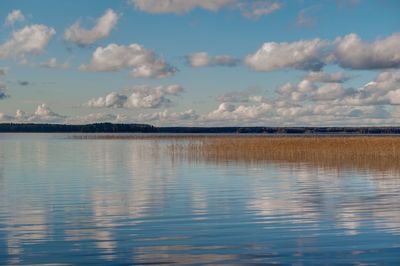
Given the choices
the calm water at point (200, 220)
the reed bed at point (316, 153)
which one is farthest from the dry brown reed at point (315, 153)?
the calm water at point (200, 220)

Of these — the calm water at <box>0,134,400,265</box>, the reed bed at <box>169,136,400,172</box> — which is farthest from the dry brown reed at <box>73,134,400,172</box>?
the calm water at <box>0,134,400,265</box>

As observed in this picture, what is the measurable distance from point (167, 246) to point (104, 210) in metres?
5.19

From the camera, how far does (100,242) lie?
11.1 meters

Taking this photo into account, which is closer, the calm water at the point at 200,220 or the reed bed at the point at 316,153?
the calm water at the point at 200,220

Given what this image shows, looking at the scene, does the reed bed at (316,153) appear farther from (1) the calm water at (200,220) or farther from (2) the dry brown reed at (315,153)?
(1) the calm water at (200,220)

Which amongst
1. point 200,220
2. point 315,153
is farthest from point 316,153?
point 200,220

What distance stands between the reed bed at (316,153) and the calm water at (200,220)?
959cm

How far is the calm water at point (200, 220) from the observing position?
32.9 feet

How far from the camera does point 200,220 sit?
543 inches

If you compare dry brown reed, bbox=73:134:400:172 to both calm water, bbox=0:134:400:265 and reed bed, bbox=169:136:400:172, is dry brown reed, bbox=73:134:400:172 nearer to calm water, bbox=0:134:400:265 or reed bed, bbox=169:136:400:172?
reed bed, bbox=169:136:400:172

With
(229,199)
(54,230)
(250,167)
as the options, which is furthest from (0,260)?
(250,167)

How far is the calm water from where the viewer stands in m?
10.0

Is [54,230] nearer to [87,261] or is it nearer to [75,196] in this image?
[87,261]

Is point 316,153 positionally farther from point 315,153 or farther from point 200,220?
point 200,220
